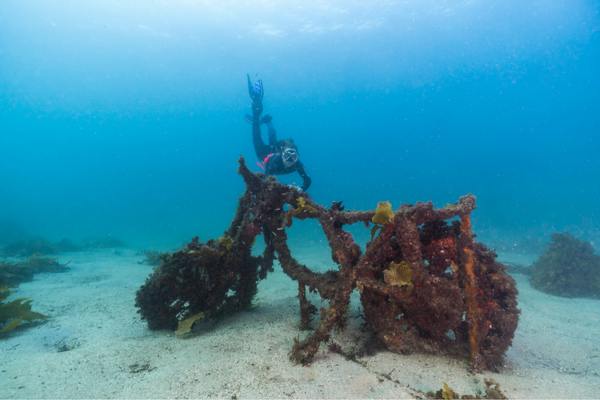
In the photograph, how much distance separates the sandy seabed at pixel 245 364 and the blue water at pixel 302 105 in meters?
22.4

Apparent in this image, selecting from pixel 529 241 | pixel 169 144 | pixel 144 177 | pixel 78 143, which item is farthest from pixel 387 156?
pixel 78 143

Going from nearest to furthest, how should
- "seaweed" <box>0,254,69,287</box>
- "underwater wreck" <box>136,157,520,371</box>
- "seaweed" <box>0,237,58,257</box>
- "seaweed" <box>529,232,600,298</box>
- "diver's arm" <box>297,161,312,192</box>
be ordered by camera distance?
1. "underwater wreck" <box>136,157,520,371</box>
2. "seaweed" <box>0,254,69,287</box>
3. "seaweed" <box>529,232,600,298</box>
4. "diver's arm" <box>297,161,312,192</box>
5. "seaweed" <box>0,237,58,257</box>

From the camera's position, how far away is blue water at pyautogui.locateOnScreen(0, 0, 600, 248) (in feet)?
154

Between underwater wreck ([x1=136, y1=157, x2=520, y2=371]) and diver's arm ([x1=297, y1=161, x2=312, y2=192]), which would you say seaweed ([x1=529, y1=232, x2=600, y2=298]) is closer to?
underwater wreck ([x1=136, y1=157, x2=520, y2=371])

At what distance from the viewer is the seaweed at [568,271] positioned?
9430 millimetres

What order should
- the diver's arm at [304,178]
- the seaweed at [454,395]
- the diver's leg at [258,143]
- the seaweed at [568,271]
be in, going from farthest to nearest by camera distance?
the diver's leg at [258,143] < the diver's arm at [304,178] < the seaweed at [568,271] < the seaweed at [454,395]

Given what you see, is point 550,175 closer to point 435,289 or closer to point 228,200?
point 435,289

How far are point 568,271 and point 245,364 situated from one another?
45.9 feet

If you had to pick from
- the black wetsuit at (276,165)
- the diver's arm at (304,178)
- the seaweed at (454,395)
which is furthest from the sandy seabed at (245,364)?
the black wetsuit at (276,165)

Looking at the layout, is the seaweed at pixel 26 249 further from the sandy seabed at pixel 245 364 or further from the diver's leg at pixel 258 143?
the diver's leg at pixel 258 143

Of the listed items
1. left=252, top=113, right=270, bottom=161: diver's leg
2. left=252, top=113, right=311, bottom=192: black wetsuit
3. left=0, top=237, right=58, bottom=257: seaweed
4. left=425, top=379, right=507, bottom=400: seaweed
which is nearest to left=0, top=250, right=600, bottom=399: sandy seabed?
left=425, top=379, right=507, bottom=400: seaweed

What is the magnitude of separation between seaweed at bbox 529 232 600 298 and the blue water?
1795cm

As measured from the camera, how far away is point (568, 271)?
9.93 meters

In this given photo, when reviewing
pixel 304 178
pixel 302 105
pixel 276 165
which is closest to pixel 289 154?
pixel 276 165
